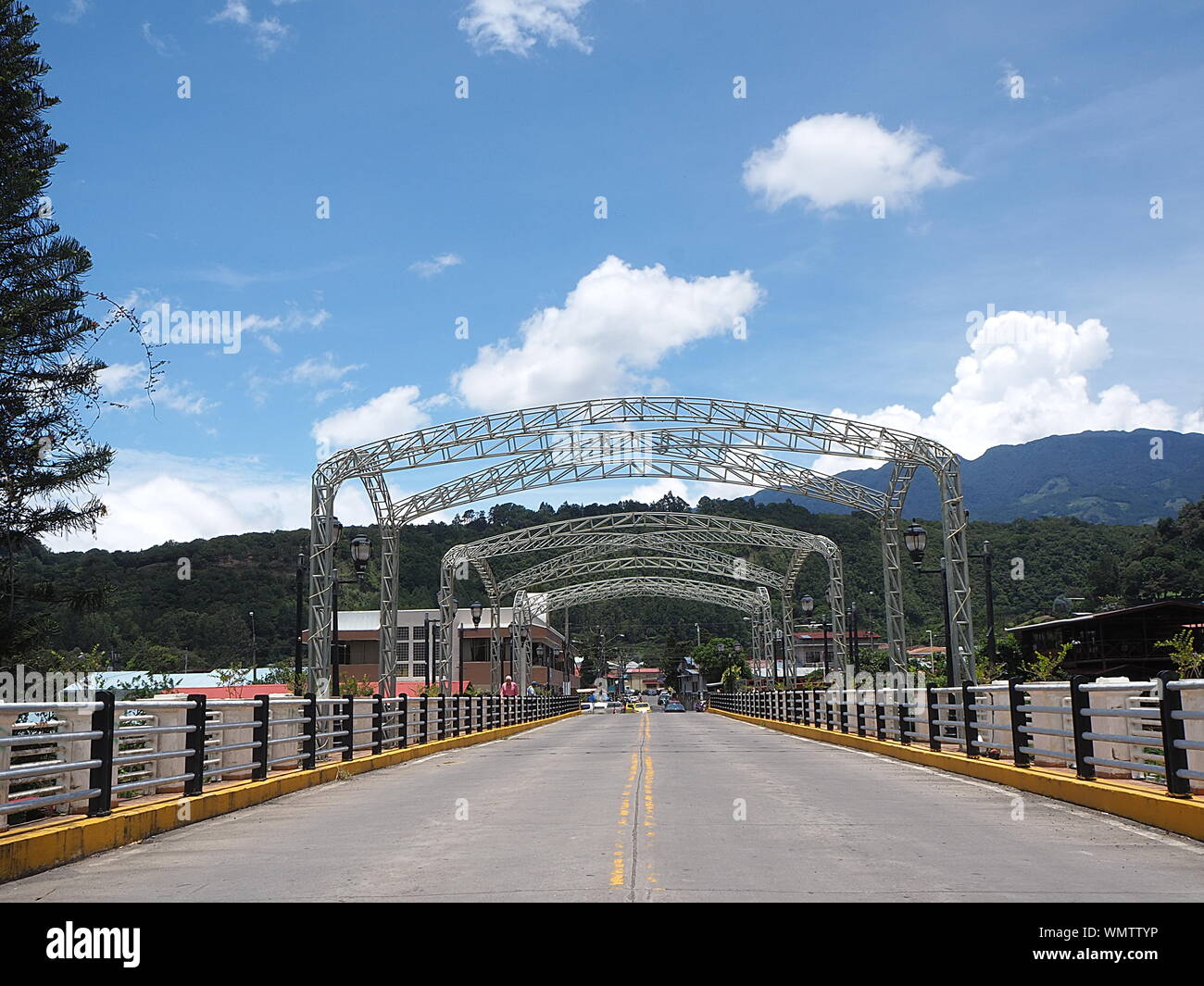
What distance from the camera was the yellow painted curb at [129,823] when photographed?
8.05m

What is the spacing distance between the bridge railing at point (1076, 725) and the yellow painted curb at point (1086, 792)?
0.20 m

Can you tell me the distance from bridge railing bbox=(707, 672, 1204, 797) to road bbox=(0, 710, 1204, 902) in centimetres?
68

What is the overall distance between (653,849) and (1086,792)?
17.5 feet

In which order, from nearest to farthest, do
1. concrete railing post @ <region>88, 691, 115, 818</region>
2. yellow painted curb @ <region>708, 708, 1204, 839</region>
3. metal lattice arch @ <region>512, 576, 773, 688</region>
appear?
yellow painted curb @ <region>708, 708, 1204, 839</region> → concrete railing post @ <region>88, 691, 115, 818</region> → metal lattice arch @ <region>512, 576, 773, 688</region>

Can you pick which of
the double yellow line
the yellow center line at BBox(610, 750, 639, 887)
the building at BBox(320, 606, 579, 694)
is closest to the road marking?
the double yellow line

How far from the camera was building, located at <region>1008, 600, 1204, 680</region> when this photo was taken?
171ft

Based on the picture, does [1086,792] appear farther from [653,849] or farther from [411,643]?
[411,643]

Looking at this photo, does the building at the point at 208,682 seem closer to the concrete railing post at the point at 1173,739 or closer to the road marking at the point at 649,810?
the road marking at the point at 649,810

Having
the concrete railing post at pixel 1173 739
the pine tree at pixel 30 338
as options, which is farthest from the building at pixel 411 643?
the concrete railing post at pixel 1173 739

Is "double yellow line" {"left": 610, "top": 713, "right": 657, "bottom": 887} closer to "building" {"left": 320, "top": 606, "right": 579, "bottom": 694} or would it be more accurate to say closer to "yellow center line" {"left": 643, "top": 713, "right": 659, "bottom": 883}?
"yellow center line" {"left": 643, "top": 713, "right": 659, "bottom": 883}

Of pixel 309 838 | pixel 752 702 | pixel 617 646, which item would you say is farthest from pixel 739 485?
pixel 617 646

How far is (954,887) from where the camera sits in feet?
22.5

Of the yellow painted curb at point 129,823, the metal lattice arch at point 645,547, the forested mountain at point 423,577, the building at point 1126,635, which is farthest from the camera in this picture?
the forested mountain at point 423,577
